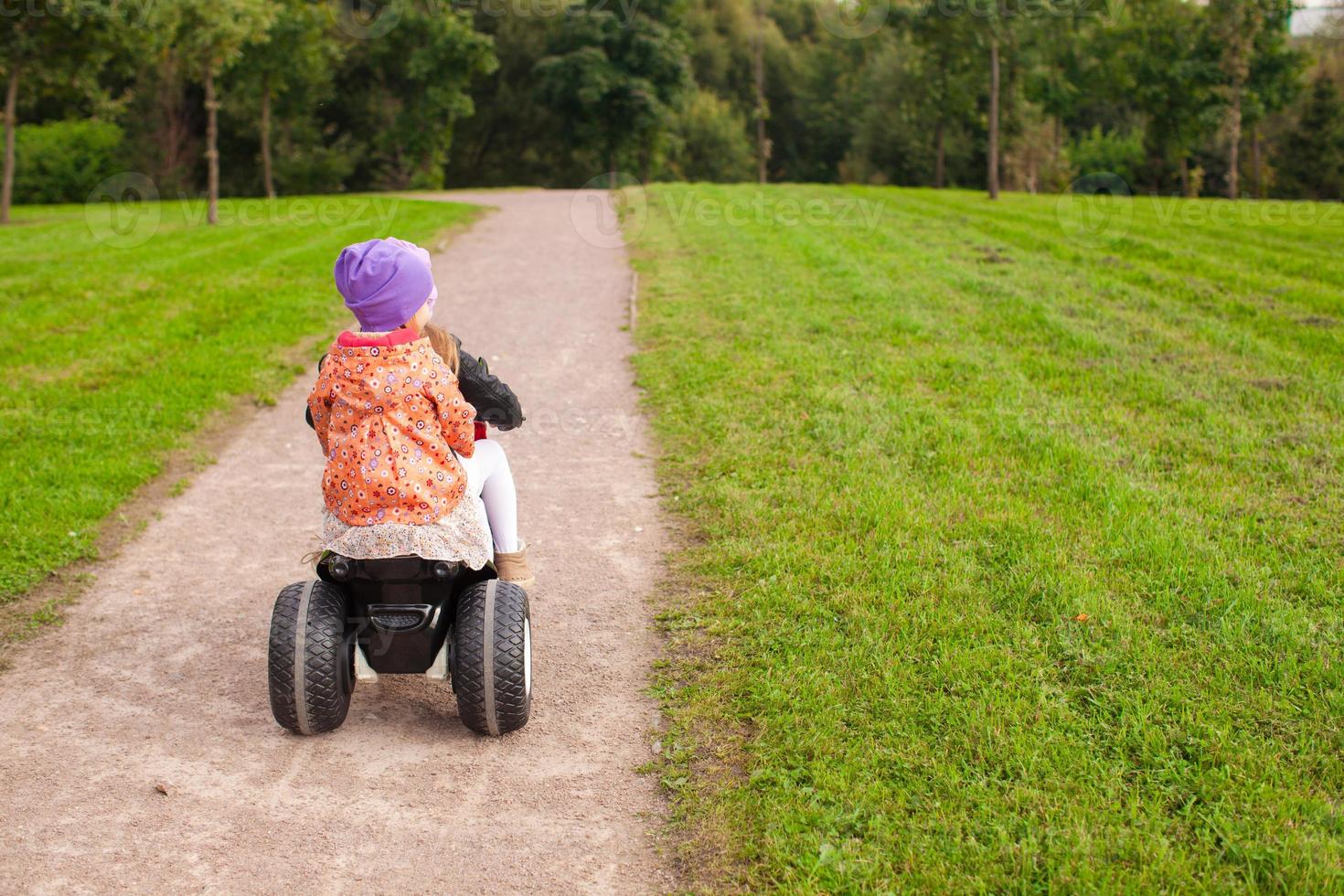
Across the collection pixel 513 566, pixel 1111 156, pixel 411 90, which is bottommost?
pixel 513 566

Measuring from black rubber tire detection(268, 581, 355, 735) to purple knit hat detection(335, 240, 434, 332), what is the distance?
0.99 metres

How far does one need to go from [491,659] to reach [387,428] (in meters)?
0.89

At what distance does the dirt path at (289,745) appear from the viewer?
3.40 m

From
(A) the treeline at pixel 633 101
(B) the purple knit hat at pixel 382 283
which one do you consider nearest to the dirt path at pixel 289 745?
(B) the purple knit hat at pixel 382 283

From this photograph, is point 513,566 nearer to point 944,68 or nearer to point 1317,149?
point 944,68

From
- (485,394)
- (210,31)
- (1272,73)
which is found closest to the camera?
(485,394)

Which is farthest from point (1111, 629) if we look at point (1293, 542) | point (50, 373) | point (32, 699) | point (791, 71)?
point (791, 71)

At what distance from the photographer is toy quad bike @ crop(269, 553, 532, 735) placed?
3906mm

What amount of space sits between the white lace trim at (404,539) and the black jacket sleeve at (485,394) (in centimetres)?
41

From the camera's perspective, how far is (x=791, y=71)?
65.0 m

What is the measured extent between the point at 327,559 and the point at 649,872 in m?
1.59

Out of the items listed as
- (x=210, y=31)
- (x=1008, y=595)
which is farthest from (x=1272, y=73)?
(x=1008, y=595)

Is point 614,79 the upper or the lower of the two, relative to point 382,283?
upper

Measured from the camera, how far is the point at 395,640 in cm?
404
